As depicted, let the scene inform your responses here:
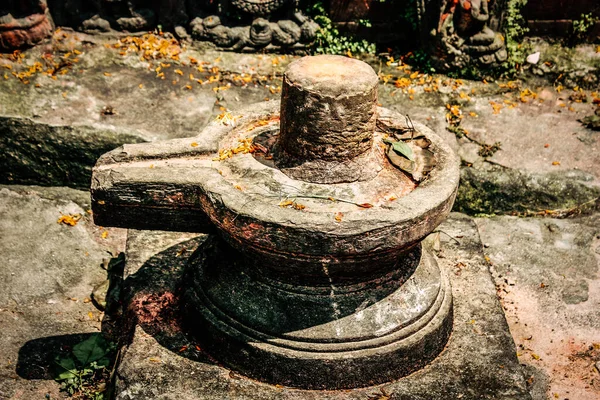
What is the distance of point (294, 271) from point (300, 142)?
690mm

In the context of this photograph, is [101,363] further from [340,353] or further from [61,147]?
[61,147]

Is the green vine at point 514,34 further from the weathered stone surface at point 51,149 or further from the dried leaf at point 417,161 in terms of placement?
the weathered stone surface at point 51,149

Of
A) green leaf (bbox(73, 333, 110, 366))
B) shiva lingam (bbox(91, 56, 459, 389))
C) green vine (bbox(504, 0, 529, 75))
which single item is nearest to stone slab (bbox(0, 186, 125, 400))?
green leaf (bbox(73, 333, 110, 366))

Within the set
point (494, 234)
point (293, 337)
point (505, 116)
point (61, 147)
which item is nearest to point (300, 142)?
point (293, 337)

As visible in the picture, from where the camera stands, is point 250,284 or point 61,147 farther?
point 61,147

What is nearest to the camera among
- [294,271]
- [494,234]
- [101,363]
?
[294,271]

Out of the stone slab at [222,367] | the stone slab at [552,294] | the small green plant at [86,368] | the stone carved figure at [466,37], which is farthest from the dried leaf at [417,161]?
the stone carved figure at [466,37]

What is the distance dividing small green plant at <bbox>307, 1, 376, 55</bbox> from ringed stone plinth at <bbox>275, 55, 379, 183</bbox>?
10.7 ft

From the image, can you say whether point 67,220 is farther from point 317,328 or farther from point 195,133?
point 317,328

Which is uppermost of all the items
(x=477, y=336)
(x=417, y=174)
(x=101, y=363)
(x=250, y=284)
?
(x=417, y=174)

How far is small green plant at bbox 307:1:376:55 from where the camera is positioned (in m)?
6.95

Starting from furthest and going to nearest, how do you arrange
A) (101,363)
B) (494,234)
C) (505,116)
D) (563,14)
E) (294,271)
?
(563,14) < (505,116) < (494,234) < (101,363) < (294,271)

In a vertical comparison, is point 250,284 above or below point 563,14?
below

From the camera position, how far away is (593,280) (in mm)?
4977
